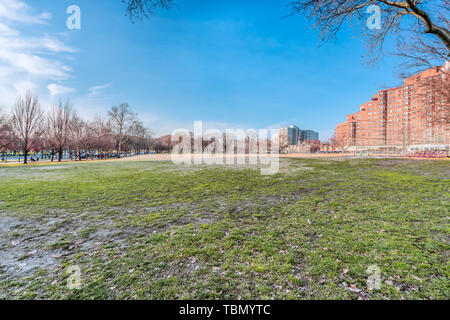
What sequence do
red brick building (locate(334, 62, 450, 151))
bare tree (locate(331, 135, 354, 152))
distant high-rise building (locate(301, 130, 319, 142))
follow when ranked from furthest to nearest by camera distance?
distant high-rise building (locate(301, 130, 319, 142)) → bare tree (locate(331, 135, 354, 152)) → red brick building (locate(334, 62, 450, 151))

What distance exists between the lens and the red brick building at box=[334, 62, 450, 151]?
12178 mm

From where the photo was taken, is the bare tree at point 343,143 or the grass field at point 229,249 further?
the bare tree at point 343,143

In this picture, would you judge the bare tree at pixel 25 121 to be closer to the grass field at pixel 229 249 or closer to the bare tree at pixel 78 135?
the bare tree at pixel 78 135

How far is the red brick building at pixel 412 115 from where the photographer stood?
40.0 feet

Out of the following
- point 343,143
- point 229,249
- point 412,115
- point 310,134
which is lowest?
point 229,249

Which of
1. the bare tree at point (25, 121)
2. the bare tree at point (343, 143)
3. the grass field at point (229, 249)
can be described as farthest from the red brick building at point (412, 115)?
the bare tree at point (25, 121)

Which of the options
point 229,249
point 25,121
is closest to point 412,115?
point 229,249

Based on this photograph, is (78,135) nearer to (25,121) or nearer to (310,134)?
(25,121)

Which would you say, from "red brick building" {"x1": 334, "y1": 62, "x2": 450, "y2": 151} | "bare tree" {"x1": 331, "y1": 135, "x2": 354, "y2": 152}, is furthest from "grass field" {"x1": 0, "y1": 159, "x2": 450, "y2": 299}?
Answer: "bare tree" {"x1": 331, "y1": 135, "x2": 354, "y2": 152}

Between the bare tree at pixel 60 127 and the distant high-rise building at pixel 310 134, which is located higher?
the distant high-rise building at pixel 310 134

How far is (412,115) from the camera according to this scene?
72.5ft

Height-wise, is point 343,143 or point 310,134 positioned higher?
point 310,134

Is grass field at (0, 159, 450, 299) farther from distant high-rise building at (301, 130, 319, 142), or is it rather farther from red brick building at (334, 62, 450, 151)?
distant high-rise building at (301, 130, 319, 142)
